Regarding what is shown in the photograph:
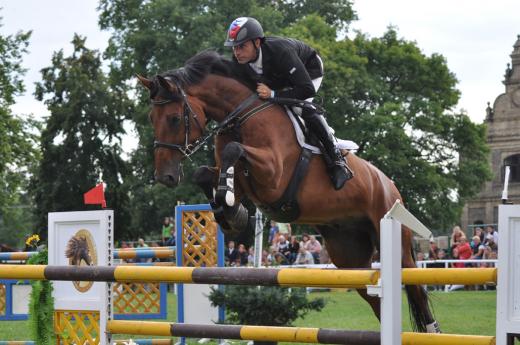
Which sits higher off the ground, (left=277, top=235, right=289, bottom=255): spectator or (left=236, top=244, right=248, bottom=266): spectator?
(left=277, top=235, right=289, bottom=255): spectator

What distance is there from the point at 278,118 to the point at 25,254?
18.2 feet

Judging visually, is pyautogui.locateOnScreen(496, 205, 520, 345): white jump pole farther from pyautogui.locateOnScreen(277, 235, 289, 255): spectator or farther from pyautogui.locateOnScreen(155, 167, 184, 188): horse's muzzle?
pyautogui.locateOnScreen(277, 235, 289, 255): spectator

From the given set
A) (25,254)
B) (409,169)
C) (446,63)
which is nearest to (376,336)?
(25,254)

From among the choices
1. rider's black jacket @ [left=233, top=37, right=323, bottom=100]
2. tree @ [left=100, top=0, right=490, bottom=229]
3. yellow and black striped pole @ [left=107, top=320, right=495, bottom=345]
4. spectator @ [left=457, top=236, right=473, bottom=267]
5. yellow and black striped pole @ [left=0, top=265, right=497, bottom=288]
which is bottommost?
spectator @ [left=457, top=236, right=473, bottom=267]

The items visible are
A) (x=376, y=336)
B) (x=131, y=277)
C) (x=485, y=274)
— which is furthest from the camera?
(x=131, y=277)

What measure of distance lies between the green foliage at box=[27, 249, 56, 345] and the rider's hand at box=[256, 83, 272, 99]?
1972 millimetres

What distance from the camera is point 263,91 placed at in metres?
6.56

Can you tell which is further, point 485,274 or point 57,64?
point 57,64

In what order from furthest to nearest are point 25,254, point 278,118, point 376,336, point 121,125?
point 121,125 < point 25,254 < point 278,118 < point 376,336

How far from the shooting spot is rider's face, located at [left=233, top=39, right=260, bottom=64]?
6500 mm

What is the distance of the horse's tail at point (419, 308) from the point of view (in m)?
7.02

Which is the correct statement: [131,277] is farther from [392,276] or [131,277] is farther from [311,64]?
[311,64]

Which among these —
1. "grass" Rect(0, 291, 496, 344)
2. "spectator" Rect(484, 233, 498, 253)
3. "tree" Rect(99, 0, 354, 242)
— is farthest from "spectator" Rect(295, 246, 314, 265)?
"tree" Rect(99, 0, 354, 242)

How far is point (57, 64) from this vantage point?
41.6m
